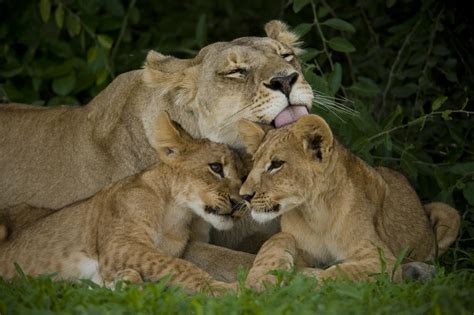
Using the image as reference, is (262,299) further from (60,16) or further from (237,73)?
(60,16)

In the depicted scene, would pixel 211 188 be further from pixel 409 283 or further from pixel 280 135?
pixel 409 283

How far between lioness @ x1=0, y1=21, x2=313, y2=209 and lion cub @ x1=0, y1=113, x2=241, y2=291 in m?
0.30

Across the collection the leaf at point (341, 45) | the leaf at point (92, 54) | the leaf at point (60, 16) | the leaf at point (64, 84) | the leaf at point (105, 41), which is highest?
the leaf at point (60, 16)

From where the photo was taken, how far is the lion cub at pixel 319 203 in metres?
5.25

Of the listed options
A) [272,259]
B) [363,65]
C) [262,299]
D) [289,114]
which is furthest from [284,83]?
[363,65]

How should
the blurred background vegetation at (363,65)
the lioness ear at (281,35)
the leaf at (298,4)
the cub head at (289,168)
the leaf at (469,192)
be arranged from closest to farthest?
the cub head at (289,168), the leaf at (469,192), the lioness ear at (281,35), the blurred background vegetation at (363,65), the leaf at (298,4)

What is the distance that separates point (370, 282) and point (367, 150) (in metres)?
1.72

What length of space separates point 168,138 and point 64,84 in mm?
2294

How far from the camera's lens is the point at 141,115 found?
6.23 m

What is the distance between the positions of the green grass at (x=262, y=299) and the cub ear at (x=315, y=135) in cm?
66

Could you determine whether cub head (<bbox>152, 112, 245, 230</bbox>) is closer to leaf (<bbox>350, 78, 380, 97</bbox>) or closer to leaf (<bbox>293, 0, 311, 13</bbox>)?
leaf (<bbox>293, 0, 311, 13</bbox>)

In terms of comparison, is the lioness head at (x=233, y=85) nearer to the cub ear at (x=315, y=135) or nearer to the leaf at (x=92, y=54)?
the cub ear at (x=315, y=135)

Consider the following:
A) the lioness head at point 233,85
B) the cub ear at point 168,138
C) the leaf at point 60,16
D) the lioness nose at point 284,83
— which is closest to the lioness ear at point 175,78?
the lioness head at point 233,85

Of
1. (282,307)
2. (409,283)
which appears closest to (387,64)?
(409,283)
